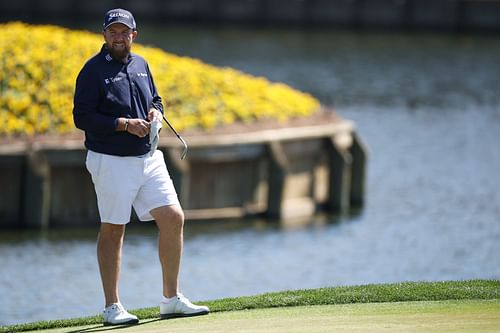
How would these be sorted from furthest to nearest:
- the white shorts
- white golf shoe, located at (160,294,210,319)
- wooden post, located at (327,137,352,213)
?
wooden post, located at (327,137,352,213) → white golf shoe, located at (160,294,210,319) → the white shorts

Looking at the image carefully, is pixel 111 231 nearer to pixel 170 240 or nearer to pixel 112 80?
pixel 170 240

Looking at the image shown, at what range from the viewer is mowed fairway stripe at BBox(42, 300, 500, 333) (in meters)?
8.33

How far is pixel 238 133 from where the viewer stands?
19594 mm

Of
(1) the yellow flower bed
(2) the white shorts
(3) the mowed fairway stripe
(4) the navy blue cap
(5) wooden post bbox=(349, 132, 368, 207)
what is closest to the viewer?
(3) the mowed fairway stripe

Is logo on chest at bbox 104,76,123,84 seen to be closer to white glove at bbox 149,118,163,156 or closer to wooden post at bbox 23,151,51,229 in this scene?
white glove at bbox 149,118,163,156

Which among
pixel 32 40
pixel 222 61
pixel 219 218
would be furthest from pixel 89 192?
pixel 222 61

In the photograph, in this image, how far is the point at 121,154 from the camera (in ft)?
29.2

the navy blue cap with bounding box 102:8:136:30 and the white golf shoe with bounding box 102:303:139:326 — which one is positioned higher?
the navy blue cap with bounding box 102:8:136:30

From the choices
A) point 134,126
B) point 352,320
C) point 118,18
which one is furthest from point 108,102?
point 352,320

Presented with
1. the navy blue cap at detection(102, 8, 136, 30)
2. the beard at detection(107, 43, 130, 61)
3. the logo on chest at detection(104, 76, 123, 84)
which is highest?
the navy blue cap at detection(102, 8, 136, 30)

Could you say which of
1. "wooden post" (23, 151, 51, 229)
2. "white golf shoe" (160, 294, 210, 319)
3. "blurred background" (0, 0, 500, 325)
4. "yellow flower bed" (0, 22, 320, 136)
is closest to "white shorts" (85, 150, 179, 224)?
"white golf shoe" (160, 294, 210, 319)

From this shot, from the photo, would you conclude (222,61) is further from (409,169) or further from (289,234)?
(289,234)

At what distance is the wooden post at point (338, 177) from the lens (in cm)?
Answer: 2052

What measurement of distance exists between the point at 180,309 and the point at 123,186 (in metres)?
0.89
